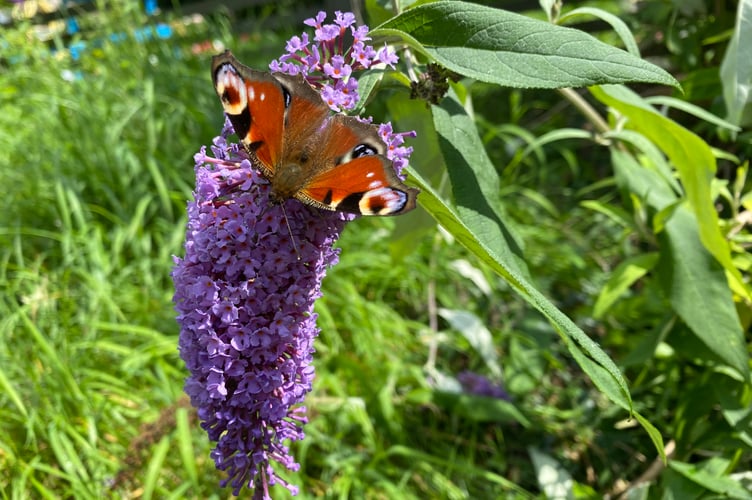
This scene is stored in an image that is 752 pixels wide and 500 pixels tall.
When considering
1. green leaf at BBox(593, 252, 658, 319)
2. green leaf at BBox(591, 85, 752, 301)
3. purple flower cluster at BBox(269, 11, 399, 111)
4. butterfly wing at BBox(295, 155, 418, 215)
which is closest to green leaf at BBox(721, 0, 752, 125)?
green leaf at BBox(591, 85, 752, 301)

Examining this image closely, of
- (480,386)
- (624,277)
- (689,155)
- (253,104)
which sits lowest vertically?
(480,386)

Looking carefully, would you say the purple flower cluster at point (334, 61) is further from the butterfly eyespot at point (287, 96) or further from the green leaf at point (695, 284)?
the green leaf at point (695, 284)

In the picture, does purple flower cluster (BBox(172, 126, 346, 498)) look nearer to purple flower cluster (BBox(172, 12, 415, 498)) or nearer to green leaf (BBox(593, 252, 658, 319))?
purple flower cluster (BBox(172, 12, 415, 498))

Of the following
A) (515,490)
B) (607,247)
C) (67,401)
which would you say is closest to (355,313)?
(515,490)

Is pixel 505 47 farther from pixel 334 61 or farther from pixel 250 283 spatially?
pixel 250 283

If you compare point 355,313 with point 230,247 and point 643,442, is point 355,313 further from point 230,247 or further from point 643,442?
point 230,247

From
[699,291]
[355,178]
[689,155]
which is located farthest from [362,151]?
[699,291]
